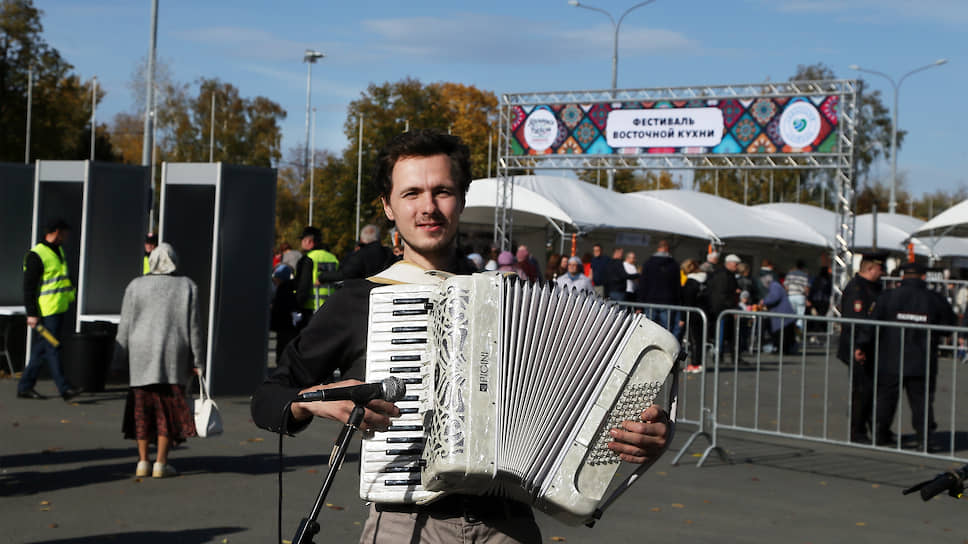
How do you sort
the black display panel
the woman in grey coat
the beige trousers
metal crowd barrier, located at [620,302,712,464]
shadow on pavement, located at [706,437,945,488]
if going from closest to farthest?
1. the beige trousers
2. the woman in grey coat
3. shadow on pavement, located at [706,437,945,488]
4. metal crowd barrier, located at [620,302,712,464]
5. the black display panel

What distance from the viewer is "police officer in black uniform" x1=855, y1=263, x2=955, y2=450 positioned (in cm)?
1034

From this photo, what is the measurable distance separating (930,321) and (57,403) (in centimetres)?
920

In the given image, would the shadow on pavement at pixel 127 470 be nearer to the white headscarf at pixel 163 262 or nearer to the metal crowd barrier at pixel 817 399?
the white headscarf at pixel 163 262

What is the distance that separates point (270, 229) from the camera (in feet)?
43.2

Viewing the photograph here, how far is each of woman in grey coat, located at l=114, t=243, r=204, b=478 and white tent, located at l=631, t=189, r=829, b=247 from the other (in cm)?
2867

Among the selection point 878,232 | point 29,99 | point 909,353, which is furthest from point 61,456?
point 29,99

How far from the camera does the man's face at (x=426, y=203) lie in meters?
2.85

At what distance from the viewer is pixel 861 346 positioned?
10648 millimetres

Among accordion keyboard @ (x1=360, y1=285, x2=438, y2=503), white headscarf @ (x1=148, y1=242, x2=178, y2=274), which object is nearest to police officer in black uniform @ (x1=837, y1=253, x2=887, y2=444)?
white headscarf @ (x1=148, y1=242, x2=178, y2=274)

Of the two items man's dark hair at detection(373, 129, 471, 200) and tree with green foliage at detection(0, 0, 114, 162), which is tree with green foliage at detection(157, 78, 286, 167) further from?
man's dark hair at detection(373, 129, 471, 200)

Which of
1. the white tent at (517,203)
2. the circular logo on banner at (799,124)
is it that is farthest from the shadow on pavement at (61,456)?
the white tent at (517,203)

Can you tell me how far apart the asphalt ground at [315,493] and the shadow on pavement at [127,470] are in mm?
15

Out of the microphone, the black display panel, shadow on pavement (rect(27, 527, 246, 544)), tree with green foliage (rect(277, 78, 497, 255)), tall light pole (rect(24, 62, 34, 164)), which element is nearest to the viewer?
the microphone

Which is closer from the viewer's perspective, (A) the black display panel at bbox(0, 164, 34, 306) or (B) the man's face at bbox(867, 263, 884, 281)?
(B) the man's face at bbox(867, 263, 884, 281)
